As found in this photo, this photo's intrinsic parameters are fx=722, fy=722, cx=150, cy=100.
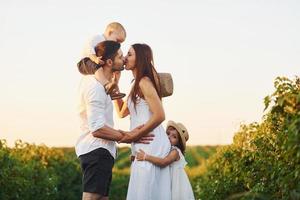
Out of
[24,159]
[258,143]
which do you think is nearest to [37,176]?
[24,159]

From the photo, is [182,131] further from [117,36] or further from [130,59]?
[117,36]

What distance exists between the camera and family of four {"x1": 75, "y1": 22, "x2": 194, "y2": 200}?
21.5 feet

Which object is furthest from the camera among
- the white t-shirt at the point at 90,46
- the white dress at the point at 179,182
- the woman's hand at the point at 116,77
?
the white t-shirt at the point at 90,46

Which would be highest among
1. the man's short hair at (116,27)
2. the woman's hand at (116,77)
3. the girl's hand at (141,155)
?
the man's short hair at (116,27)

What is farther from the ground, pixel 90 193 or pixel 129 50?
pixel 129 50

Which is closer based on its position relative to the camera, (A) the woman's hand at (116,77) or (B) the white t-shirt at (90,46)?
(A) the woman's hand at (116,77)

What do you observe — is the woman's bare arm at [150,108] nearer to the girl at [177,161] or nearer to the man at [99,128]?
the man at [99,128]

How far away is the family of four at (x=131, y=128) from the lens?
6.55 metres

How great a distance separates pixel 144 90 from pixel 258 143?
9.17 ft

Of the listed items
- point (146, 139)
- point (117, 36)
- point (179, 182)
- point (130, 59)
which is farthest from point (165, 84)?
point (117, 36)

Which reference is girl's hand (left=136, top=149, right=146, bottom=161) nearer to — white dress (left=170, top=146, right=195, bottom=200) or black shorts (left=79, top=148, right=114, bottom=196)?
black shorts (left=79, top=148, right=114, bottom=196)

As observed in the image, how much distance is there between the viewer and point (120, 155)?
4181cm

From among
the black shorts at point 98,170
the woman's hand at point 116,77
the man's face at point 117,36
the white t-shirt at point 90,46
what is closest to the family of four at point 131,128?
the black shorts at point 98,170

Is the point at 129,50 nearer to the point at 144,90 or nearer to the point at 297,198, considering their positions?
the point at 144,90
